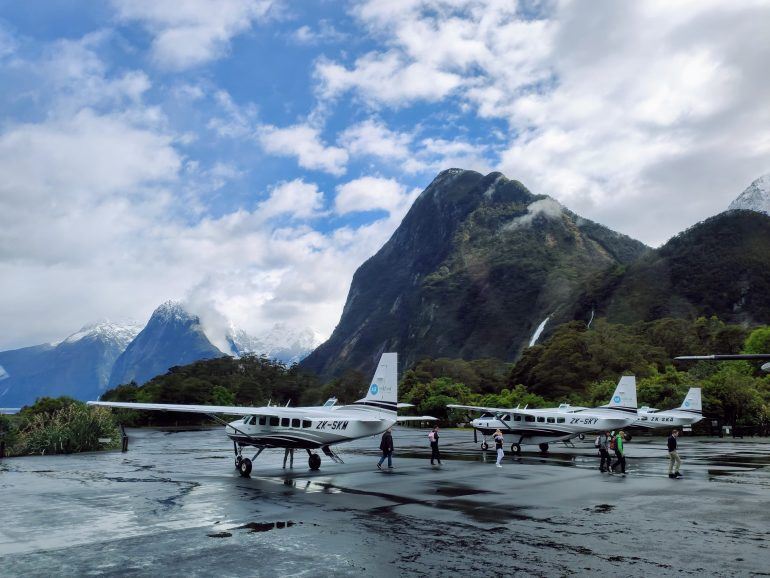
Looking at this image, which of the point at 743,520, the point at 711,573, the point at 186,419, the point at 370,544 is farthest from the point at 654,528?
the point at 186,419

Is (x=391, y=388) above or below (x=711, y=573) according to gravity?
above

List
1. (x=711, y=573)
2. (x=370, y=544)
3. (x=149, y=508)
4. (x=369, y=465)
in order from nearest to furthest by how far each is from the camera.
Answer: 1. (x=711, y=573)
2. (x=370, y=544)
3. (x=149, y=508)
4. (x=369, y=465)

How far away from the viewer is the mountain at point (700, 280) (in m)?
145

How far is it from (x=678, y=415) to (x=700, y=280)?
123750mm

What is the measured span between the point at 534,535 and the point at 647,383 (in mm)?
60139

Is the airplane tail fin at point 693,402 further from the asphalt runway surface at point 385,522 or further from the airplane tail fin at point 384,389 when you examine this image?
the airplane tail fin at point 384,389

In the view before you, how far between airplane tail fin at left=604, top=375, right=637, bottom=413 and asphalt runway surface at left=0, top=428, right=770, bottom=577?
11998 millimetres

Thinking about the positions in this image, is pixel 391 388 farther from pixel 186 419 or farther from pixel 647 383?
pixel 186 419

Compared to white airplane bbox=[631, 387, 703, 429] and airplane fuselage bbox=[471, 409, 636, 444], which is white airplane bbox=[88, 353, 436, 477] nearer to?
airplane fuselage bbox=[471, 409, 636, 444]

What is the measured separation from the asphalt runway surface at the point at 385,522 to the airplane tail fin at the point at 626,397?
11998 millimetres

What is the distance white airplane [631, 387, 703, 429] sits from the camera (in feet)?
147

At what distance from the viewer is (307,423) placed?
76.2 feet

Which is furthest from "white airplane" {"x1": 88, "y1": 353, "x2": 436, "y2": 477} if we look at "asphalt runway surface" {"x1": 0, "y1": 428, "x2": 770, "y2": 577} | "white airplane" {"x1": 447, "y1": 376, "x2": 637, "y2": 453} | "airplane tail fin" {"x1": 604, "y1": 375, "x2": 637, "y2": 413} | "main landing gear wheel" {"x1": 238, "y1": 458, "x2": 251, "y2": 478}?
"airplane tail fin" {"x1": 604, "y1": 375, "x2": 637, "y2": 413}

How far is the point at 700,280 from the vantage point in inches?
6014
